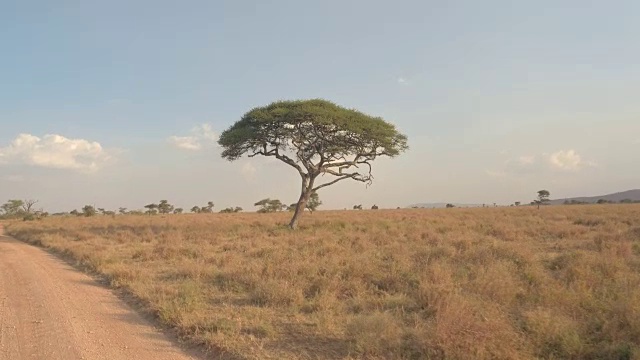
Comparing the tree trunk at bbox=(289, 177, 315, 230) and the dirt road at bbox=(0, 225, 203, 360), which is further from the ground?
the tree trunk at bbox=(289, 177, 315, 230)

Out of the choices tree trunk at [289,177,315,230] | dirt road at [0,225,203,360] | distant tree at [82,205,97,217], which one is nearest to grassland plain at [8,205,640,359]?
dirt road at [0,225,203,360]

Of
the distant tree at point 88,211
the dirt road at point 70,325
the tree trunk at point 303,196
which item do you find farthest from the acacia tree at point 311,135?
the distant tree at point 88,211

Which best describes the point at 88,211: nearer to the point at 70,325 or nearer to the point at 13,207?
the point at 13,207

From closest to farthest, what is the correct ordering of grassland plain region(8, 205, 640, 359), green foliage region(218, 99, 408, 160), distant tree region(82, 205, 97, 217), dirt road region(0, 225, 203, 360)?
grassland plain region(8, 205, 640, 359)
dirt road region(0, 225, 203, 360)
green foliage region(218, 99, 408, 160)
distant tree region(82, 205, 97, 217)

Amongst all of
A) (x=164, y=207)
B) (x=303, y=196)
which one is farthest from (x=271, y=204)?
(x=303, y=196)

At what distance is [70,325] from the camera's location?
315 inches

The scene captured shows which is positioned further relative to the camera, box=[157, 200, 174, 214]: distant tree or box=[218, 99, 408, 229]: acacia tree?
box=[157, 200, 174, 214]: distant tree

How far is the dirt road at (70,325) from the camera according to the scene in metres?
6.65

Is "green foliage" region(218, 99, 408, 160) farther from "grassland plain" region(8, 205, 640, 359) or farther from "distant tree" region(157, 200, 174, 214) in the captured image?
"distant tree" region(157, 200, 174, 214)

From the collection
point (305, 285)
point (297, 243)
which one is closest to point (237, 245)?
point (297, 243)

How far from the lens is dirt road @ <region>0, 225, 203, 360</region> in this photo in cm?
665

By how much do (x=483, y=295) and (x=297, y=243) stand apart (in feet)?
37.4

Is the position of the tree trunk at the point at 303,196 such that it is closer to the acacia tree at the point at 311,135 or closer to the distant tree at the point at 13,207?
the acacia tree at the point at 311,135

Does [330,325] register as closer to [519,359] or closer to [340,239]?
[519,359]
